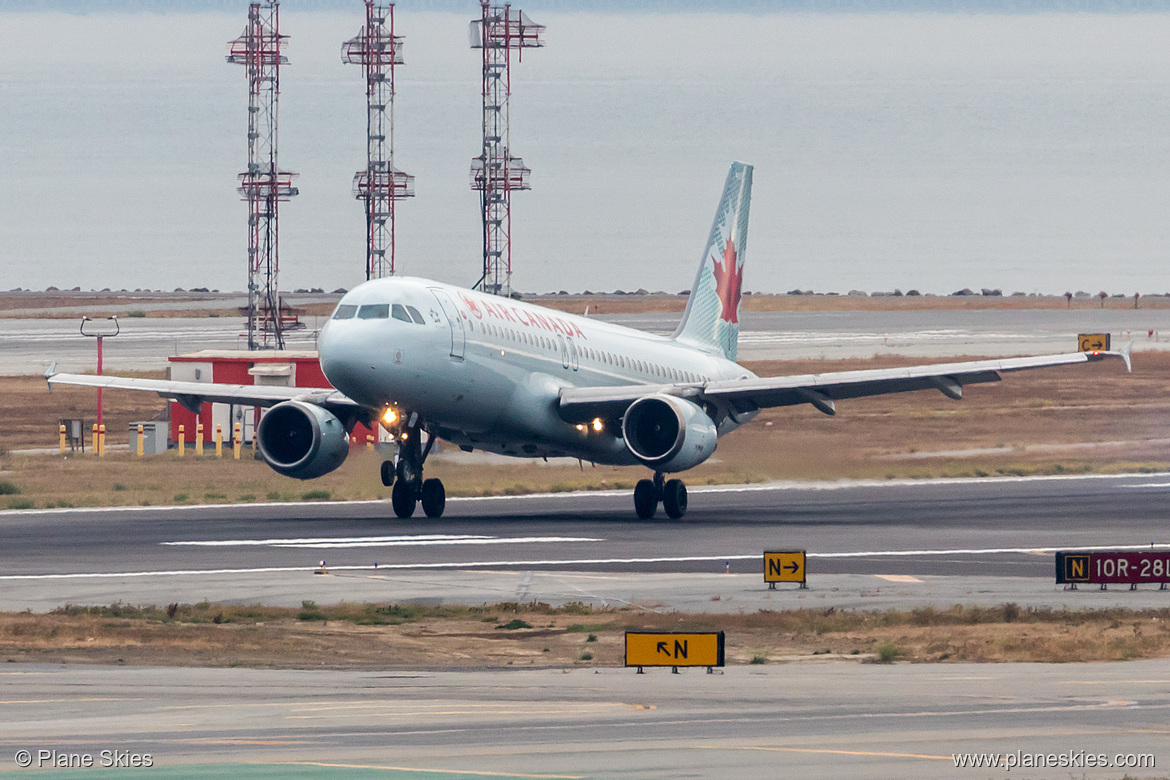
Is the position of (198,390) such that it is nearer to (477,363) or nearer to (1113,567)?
(477,363)

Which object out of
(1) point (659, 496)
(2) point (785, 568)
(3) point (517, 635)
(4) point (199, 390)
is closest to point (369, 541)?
(1) point (659, 496)

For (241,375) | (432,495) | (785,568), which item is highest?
(241,375)

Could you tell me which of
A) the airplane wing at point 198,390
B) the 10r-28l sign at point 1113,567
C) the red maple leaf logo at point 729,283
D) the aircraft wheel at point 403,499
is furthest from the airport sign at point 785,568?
the red maple leaf logo at point 729,283

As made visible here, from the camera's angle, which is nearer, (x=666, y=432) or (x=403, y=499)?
(x=666, y=432)

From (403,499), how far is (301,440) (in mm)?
2861

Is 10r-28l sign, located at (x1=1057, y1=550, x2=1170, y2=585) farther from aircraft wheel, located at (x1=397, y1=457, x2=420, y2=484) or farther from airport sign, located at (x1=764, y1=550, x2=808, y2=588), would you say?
aircraft wheel, located at (x1=397, y1=457, x2=420, y2=484)

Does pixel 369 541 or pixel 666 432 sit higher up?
pixel 666 432

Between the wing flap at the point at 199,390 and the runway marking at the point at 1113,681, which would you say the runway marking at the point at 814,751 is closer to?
the runway marking at the point at 1113,681

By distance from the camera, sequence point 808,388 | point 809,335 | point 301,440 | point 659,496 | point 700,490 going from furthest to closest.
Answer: point 809,335 → point 700,490 → point 659,496 → point 808,388 → point 301,440

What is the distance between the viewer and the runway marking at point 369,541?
1467 inches

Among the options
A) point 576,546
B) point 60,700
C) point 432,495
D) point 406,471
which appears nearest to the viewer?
point 60,700

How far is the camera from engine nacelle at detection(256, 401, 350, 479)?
4295 centimetres

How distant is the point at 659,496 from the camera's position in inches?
1784

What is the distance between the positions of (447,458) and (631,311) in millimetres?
143523
